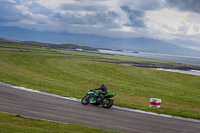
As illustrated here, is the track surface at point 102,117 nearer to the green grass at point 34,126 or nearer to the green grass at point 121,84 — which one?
the green grass at point 34,126

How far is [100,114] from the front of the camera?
1551cm

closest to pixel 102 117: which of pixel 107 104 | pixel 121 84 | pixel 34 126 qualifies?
pixel 107 104

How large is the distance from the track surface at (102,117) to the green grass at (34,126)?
42.8 inches

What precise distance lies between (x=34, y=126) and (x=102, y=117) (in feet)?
16.5

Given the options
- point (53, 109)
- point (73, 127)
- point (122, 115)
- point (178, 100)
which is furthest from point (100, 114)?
point (178, 100)

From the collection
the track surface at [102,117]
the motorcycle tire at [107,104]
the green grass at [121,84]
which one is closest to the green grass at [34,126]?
the track surface at [102,117]

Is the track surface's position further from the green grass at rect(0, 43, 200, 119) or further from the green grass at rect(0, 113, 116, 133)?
the green grass at rect(0, 43, 200, 119)

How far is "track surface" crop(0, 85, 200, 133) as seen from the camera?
1277 centimetres

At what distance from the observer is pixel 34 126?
10711 millimetres

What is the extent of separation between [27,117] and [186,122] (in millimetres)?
9893

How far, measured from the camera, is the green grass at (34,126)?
31.7 feet

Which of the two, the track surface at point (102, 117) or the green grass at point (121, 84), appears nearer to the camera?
the track surface at point (102, 117)

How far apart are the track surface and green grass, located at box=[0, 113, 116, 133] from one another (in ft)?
3.57

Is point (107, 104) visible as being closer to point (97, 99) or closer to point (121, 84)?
point (97, 99)
